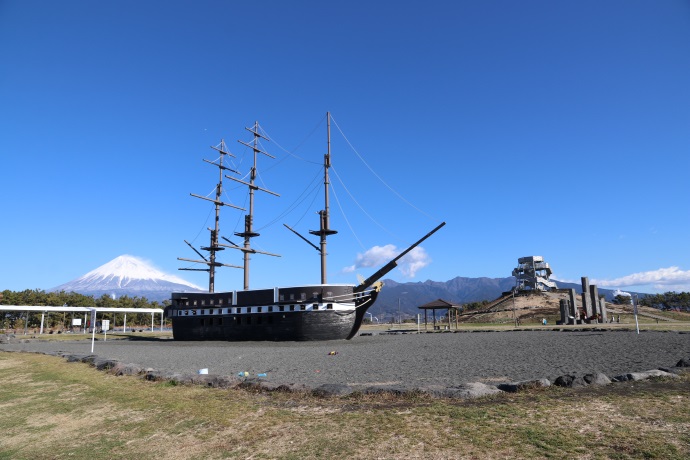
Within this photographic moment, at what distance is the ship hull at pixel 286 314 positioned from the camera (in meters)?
31.5

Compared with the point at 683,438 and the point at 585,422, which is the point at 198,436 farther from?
the point at 683,438

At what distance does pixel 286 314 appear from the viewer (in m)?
32.1

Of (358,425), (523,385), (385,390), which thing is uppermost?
(523,385)

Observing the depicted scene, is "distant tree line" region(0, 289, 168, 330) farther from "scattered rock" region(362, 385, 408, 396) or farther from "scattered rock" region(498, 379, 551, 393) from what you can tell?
"scattered rock" region(498, 379, 551, 393)

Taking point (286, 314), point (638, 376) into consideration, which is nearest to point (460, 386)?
point (638, 376)

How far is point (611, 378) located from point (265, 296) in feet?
90.2

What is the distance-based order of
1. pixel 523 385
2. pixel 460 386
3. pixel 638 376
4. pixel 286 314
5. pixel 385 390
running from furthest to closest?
pixel 286 314 → pixel 638 376 → pixel 385 390 → pixel 460 386 → pixel 523 385

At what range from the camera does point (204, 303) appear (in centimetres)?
3784

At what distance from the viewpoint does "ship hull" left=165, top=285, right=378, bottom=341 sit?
31.5 m

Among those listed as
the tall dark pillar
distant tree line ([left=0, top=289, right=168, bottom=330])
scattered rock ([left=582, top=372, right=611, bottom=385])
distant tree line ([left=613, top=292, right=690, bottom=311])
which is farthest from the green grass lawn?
distant tree line ([left=613, top=292, right=690, bottom=311])

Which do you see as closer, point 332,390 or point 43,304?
point 332,390

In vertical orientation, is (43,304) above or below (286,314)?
above

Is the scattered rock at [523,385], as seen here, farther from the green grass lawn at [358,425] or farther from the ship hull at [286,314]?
the ship hull at [286,314]

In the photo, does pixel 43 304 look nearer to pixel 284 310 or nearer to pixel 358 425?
pixel 284 310
